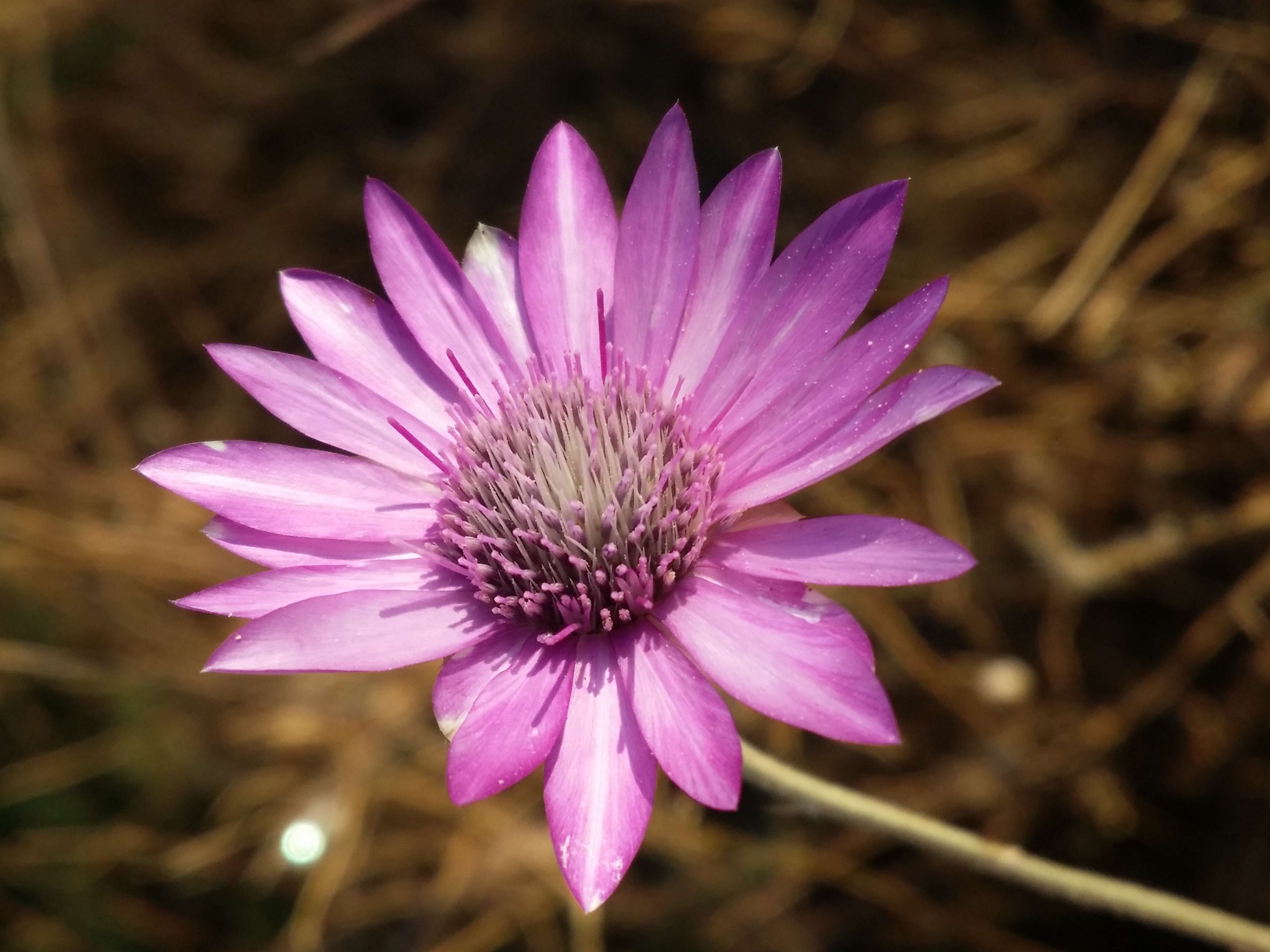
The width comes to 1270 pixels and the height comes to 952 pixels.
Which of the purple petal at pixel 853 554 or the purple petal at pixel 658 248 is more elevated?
the purple petal at pixel 658 248

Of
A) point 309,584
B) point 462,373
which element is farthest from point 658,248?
point 309,584

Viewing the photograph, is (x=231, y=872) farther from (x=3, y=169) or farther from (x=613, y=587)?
(x=3, y=169)

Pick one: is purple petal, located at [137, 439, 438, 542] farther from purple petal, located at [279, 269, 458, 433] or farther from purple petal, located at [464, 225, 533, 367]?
purple petal, located at [464, 225, 533, 367]

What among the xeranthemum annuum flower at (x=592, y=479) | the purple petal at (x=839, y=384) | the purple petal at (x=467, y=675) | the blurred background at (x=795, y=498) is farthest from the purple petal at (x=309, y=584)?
the blurred background at (x=795, y=498)

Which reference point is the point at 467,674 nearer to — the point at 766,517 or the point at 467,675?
the point at 467,675

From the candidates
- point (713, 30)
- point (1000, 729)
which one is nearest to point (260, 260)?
point (713, 30)

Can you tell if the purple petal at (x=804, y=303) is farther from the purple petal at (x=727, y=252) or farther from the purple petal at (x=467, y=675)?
the purple petal at (x=467, y=675)
